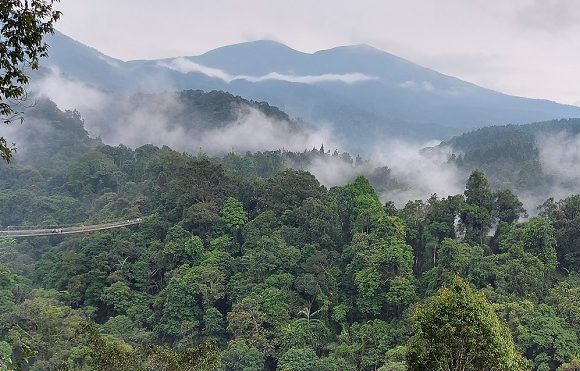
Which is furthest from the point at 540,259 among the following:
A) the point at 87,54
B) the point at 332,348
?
the point at 87,54

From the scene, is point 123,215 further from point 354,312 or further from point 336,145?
point 336,145

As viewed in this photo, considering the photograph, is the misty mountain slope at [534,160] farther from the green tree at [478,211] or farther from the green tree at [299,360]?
the green tree at [299,360]

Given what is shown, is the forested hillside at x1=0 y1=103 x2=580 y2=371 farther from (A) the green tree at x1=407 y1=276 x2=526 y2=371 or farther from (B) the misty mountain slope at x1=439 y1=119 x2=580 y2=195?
(B) the misty mountain slope at x1=439 y1=119 x2=580 y2=195

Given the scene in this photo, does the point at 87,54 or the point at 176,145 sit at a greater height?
the point at 87,54

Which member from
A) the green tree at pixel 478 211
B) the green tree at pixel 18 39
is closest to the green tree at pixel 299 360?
the green tree at pixel 478 211

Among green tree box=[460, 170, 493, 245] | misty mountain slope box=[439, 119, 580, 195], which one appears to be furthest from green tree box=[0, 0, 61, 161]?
misty mountain slope box=[439, 119, 580, 195]

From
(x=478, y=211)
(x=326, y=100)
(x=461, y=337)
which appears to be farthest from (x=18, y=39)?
(x=326, y=100)
